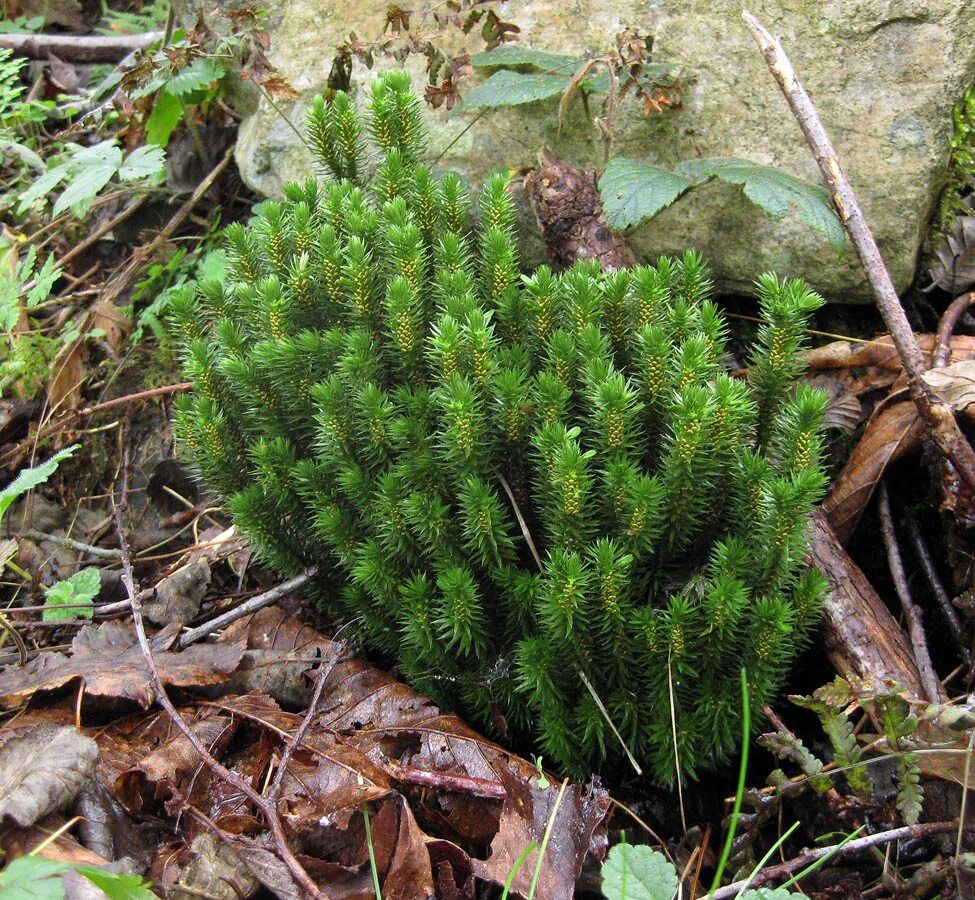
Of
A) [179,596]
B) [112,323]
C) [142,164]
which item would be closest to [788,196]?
[179,596]

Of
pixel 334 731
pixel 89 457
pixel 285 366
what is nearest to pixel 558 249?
pixel 285 366

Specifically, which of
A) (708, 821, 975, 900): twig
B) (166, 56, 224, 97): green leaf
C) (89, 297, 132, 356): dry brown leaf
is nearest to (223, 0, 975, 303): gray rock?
(166, 56, 224, 97): green leaf

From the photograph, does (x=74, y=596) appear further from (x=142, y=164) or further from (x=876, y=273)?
(x=876, y=273)

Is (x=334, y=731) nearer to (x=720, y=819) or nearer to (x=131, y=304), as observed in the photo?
(x=720, y=819)

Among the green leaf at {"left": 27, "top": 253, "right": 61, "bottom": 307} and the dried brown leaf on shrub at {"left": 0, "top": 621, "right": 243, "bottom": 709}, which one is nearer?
the dried brown leaf on shrub at {"left": 0, "top": 621, "right": 243, "bottom": 709}

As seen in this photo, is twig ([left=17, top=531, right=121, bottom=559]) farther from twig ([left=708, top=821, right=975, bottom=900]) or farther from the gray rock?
twig ([left=708, top=821, right=975, bottom=900])

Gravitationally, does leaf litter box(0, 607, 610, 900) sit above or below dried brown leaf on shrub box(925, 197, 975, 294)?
below
